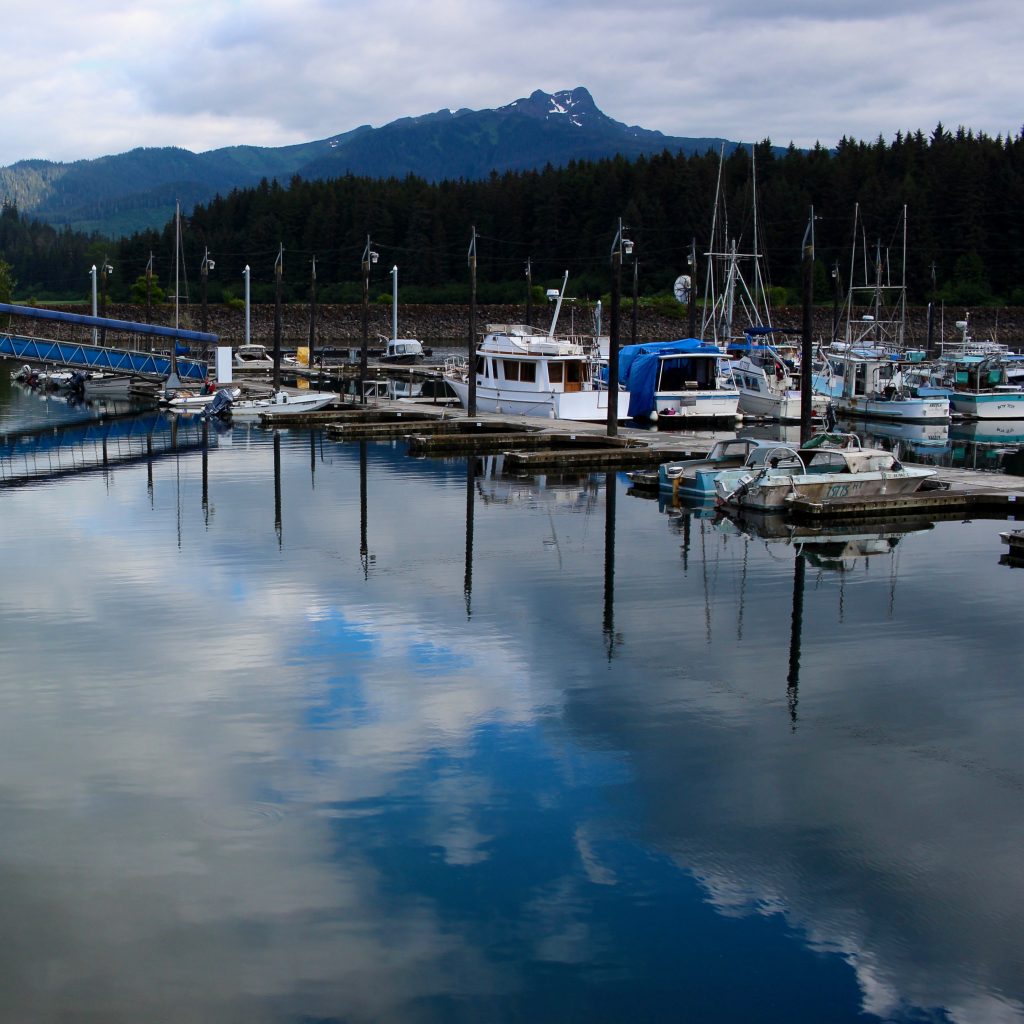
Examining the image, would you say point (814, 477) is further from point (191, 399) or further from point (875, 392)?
point (191, 399)

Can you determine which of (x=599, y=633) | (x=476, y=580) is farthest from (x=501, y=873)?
(x=476, y=580)

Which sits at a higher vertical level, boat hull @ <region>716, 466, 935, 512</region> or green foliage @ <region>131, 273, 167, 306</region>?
green foliage @ <region>131, 273, 167, 306</region>

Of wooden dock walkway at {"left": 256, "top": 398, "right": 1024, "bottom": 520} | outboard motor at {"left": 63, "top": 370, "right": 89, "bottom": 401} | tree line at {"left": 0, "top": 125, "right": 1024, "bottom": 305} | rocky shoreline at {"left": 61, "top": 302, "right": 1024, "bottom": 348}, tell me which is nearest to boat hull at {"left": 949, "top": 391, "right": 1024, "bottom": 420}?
wooden dock walkway at {"left": 256, "top": 398, "right": 1024, "bottom": 520}

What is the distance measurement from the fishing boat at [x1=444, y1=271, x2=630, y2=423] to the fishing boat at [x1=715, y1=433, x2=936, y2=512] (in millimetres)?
17113

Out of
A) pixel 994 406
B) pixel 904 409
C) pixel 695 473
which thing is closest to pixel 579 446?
pixel 695 473

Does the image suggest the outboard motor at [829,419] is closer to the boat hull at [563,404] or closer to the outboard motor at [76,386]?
the boat hull at [563,404]

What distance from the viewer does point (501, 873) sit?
37.8 feet

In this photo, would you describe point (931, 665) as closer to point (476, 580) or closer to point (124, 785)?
point (476, 580)

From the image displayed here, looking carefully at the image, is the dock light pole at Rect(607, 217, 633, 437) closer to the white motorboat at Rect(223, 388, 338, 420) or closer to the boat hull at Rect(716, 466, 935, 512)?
the boat hull at Rect(716, 466, 935, 512)

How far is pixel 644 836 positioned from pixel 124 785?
16.7ft

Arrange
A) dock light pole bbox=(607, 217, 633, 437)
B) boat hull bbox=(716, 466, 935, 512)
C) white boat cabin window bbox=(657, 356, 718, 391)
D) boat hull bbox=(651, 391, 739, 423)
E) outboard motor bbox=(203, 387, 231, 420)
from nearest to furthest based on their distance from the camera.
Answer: boat hull bbox=(716, 466, 935, 512)
dock light pole bbox=(607, 217, 633, 437)
boat hull bbox=(651, 391, 739, 423)
white boat cabin window bbox=(657, 356, 718, 391)
outboard motor bbox=(203, 387, 231, 420)

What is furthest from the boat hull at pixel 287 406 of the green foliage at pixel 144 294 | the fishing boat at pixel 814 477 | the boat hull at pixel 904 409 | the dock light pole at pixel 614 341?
the green foliage at pixel 144 294

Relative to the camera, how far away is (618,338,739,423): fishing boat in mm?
49156

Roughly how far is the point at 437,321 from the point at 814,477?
355 ft
